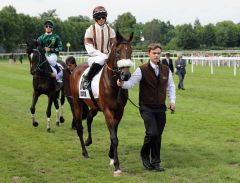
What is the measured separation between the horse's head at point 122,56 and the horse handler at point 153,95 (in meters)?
0.37

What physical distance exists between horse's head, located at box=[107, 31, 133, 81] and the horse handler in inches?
14.6

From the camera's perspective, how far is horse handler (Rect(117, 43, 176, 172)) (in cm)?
805

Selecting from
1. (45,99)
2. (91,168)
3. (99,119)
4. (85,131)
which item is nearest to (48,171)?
(91,168)

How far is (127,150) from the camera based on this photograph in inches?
A: 396

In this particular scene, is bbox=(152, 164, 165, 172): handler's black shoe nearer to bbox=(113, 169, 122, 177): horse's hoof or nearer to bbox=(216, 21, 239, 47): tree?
bbox=(113, 169, 122, 177): horse's hoof

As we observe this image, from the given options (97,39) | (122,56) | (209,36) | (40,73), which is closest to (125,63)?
(122,56)

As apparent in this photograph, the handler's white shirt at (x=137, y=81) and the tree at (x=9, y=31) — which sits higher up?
the tree at (x=9, y=31)

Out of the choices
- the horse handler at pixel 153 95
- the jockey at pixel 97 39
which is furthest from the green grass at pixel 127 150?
the jockey at pixel 97 39

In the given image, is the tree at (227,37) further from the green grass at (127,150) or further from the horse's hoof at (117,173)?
the horse's hoof at (117,173)

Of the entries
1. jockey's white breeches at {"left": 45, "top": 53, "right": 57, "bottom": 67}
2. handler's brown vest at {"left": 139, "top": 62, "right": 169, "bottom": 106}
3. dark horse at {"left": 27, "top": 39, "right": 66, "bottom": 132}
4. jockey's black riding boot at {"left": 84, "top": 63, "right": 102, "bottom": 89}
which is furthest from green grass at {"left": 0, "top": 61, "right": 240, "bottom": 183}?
jockey's white breeches at {"left": 45, "top": 53, "right": 57, "bottom": 67}

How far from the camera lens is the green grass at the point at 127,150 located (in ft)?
25.9

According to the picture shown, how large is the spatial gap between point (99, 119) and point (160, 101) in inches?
270

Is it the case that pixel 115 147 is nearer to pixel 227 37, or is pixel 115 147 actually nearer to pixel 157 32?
pixel 227 37

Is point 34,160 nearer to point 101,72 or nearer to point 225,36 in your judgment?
point 101,72
